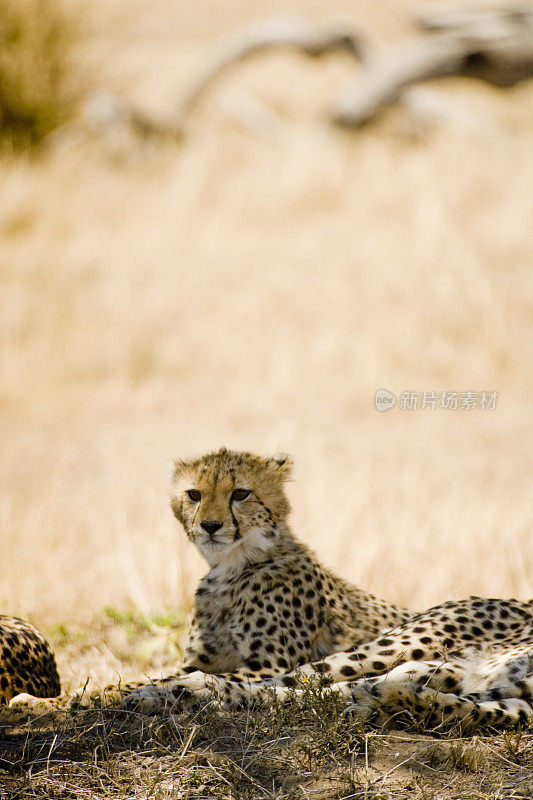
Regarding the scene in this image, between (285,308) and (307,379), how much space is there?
3.76ft

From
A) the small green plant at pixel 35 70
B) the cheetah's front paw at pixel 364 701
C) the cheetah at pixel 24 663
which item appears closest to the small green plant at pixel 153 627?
the cheetah at pixel 24 663

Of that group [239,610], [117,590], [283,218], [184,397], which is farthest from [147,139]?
[239,610]

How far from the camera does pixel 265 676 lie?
9.77 ft

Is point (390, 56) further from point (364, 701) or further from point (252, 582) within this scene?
point (364, 701)

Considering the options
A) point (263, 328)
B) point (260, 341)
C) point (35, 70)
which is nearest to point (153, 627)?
point (260, 341)

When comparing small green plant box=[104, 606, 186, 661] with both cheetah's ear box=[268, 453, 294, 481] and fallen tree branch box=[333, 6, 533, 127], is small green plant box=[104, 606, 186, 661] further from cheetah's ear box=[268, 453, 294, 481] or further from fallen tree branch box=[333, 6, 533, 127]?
fallen tree branch box=[333, 6, 533, 127]

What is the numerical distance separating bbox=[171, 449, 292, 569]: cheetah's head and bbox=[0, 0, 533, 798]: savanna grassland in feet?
2.07

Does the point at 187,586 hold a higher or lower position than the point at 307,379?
lower

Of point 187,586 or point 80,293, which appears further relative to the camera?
point 80,293

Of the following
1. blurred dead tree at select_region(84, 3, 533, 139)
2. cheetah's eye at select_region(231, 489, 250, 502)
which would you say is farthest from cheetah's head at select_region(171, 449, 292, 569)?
blurred dead tree at select_region(84, 3, 533, 139)

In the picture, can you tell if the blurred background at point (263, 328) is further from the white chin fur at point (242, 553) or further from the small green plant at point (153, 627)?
the white chin fur at point (242, 553)

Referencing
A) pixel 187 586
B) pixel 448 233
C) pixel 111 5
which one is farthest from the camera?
pixel 111 5

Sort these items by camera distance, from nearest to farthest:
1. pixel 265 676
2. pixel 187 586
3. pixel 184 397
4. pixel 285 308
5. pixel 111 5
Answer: pixel 265 676, pixel 187 586, pixel 184 397, pixel 285 308, pixel 111 5

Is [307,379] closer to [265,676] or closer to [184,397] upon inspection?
[184,397]
